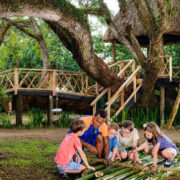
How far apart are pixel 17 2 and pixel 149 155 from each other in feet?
11.6

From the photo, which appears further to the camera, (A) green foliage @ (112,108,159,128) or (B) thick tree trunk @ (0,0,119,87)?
(A) green foliage @ (112,108,159,128)

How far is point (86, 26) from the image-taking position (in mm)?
7812

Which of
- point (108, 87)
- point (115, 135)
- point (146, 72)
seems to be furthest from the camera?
point (108, 87)

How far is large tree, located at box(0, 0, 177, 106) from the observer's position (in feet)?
20.0

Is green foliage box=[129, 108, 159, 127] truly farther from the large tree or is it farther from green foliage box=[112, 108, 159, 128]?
the large tree

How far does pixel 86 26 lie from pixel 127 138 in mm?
3552

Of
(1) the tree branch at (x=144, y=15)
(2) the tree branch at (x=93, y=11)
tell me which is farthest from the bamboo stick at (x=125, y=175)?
(2) the tree branch at (x=93, y=11)

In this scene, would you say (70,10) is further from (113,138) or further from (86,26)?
(113,138)

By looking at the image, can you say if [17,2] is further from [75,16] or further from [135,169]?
[135,169]

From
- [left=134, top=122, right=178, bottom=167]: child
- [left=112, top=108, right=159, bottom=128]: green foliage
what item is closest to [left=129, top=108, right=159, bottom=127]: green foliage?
[left=112, top=108, right=159, bottom=128]: green foliage

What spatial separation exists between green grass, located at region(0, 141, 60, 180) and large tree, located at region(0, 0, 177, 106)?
8.35ft

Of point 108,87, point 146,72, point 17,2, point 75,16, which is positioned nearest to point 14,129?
point 108,87

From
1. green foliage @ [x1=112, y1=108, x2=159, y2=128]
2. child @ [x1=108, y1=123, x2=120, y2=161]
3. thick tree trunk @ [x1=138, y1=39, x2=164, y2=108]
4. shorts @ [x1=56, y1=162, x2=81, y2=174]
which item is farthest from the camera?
green foliage @ [x1=112, y1=108, x2=159, y2=128]

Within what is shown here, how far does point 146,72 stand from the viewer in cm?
1051
